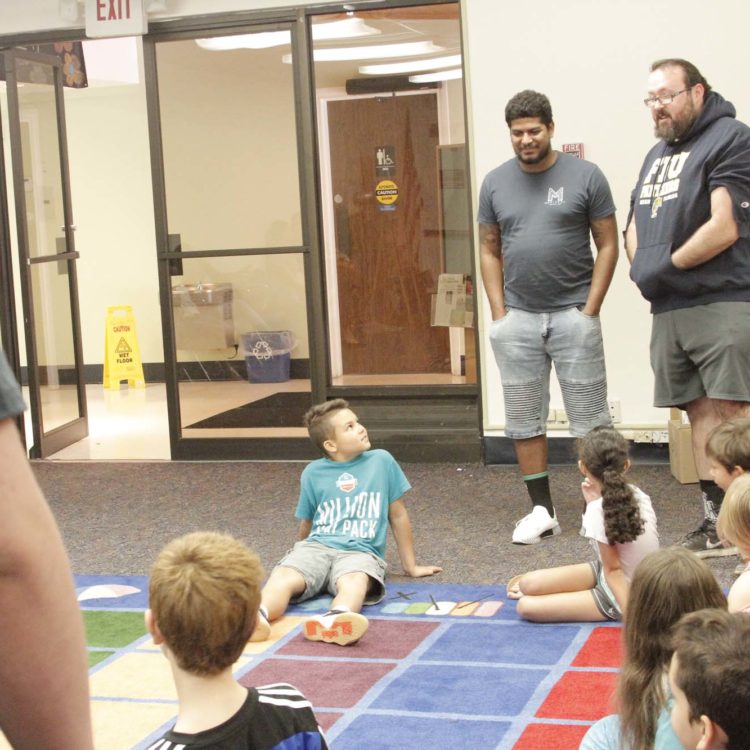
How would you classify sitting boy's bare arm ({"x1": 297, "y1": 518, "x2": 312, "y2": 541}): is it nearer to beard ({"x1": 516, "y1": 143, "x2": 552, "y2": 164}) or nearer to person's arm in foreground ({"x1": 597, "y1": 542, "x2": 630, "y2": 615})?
person's arm in foreground ({"x1": 597, "y1": 542, "x2": 630, "y2": 615})

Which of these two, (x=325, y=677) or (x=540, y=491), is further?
(x=540, y=491)

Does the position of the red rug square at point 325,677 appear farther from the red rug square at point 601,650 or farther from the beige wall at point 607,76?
the beige wall at point 607,76

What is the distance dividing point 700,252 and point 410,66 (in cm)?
253

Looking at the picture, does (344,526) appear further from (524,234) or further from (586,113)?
(586,113)

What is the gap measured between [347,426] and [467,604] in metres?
0.67

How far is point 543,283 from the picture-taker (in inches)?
178

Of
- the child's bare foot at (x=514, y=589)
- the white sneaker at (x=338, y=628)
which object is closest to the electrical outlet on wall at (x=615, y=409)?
the child's bare foot at (x=514, y=589)

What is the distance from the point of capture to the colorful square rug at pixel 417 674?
2.77 meters

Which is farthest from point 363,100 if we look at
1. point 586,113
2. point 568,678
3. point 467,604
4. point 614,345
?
point 568,678

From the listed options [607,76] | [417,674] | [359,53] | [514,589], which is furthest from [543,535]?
[359,53]

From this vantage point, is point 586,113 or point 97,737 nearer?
point 97,737

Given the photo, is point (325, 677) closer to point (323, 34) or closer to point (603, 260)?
point (603, 260)

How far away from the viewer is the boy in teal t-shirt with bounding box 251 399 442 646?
12.4ft

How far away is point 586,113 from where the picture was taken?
557 centimetres
